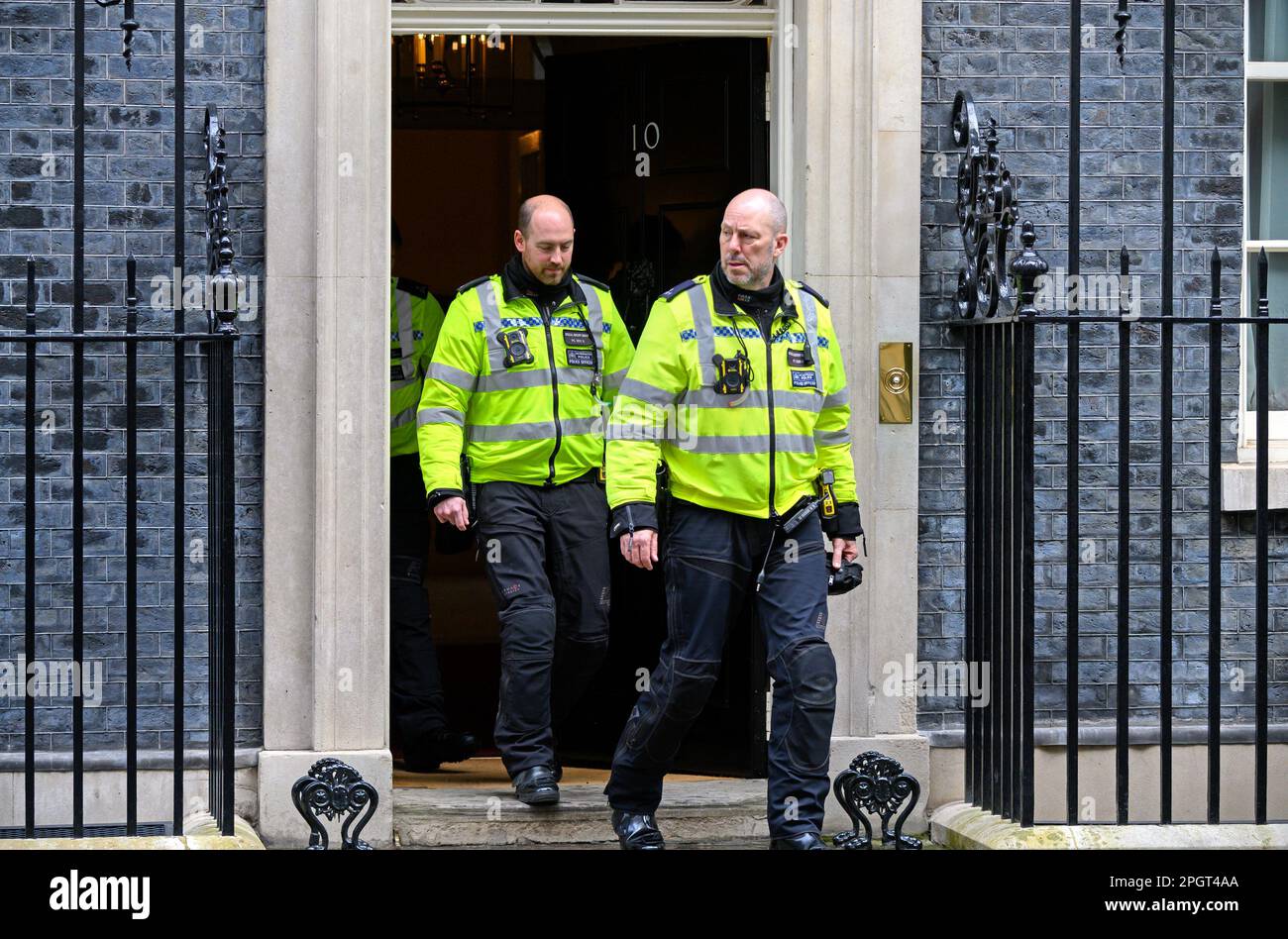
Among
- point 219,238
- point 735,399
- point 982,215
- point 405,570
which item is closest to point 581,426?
point 735,399

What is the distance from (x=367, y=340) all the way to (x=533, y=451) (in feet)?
2.33

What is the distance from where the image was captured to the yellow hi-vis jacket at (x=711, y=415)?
19.2 ft

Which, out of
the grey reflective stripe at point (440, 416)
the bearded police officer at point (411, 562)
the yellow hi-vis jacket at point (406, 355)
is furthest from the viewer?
the yellow hi-vis jacket at point (406, 355)

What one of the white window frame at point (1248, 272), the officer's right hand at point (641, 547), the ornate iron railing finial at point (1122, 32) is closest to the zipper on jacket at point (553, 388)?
the officer's right hand at point (641, 547)

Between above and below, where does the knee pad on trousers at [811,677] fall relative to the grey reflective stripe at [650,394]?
below

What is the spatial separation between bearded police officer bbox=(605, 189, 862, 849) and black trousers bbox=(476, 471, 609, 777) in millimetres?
702

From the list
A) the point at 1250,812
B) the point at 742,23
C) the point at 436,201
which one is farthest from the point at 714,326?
the point at 436,201

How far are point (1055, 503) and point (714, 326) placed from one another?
5.81ft

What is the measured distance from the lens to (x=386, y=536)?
668 cm

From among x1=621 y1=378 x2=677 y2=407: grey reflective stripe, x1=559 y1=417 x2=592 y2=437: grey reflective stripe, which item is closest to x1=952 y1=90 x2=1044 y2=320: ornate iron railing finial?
x1=621 y1=378 x2=677 y2=407: grey reflective stripe

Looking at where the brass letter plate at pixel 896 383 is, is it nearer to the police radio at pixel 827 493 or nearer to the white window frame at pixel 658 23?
the white window frame at pixel 658 23

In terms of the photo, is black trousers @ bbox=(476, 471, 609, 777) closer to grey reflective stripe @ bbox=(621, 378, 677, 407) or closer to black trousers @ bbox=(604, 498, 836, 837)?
black trousers @ bbox=(604, 498, 836, 837)

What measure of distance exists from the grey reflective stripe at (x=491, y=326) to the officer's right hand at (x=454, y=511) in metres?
0.51

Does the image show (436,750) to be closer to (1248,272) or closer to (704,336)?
(704,336)
